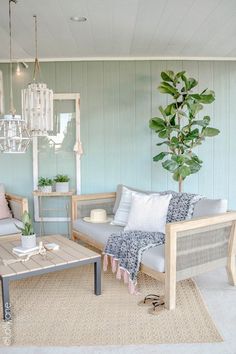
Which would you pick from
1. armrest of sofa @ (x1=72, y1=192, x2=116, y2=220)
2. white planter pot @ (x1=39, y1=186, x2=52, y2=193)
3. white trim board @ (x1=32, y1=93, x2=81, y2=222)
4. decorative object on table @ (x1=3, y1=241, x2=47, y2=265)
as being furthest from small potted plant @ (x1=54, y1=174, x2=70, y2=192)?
decorative object on table @ (x1=3, y1=241, x2=47, y2=265)

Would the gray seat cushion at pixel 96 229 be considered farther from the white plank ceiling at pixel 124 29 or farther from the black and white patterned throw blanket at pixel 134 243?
the white plank ceiling at pixel 124 29

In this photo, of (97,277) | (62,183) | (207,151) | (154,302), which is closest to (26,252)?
(97,277)

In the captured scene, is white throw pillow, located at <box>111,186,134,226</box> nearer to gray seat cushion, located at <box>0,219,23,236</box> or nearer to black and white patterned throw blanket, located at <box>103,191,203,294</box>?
black and white patterned throw blanket, located at <box>103,191,203,294</box>

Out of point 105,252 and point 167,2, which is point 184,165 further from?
point 167,2

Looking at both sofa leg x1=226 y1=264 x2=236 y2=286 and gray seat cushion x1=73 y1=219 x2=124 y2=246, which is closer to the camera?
sofa leg x1=226 y1=264 x2=236 y2=286

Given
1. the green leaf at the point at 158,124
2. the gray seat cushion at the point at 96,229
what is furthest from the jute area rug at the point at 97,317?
the green leaf at the point at 158,124

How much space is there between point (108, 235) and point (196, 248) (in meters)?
0.97

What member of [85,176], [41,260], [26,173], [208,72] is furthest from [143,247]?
[208,72]

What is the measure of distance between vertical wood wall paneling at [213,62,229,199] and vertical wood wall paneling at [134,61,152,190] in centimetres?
97

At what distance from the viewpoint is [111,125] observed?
16.0 feet

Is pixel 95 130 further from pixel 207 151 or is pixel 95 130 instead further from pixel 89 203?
pixel 207 151

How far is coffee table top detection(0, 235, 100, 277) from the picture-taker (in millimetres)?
2607

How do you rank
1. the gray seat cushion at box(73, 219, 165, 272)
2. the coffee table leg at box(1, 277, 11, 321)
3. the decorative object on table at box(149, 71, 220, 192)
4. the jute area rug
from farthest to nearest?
the decorative object on table at box(149, 71, 220, 192) < the gray seat cushion at box(73, 219, 165, 272) < the coffee table leg at box(1, 277, 11, 321) < the jute area rug

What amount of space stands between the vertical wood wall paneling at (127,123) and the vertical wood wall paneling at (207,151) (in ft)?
3.18
